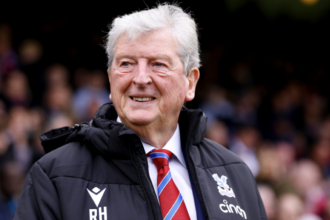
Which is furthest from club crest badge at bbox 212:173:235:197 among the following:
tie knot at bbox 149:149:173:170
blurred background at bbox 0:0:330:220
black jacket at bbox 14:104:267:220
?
blurred background at bbox 0:0:330:220

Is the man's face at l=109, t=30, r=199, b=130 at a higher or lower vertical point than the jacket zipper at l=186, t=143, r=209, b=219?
higher

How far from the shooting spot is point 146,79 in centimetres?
220

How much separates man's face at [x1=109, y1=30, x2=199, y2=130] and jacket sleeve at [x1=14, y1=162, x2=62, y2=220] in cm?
50

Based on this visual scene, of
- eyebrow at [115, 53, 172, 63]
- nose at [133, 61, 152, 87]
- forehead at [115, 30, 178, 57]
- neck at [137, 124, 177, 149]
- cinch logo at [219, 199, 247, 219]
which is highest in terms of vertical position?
forehead at [115, 30, 178, 57]

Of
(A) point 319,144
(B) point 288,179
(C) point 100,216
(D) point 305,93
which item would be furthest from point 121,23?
(D) point 305,93

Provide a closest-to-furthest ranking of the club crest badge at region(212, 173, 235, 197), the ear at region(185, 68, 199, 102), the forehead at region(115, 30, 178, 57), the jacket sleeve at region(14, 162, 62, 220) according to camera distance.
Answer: the jacket sleeve at region(14, 162, 62, 220) → the forehead at region(115, 30, 178, 57) → the club crest badge at region(212, 173, 235, 197) → the ear at region(185, 68, 199, 102)

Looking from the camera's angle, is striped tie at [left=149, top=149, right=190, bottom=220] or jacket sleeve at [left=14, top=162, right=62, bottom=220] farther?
striped tie at [left=149, top=149, right=190, bottom=220]

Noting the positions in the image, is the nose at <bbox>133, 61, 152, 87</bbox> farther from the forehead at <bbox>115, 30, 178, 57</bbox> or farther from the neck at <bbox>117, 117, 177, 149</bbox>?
the neck at <bbox>117, 117, 177, 149</bbox>

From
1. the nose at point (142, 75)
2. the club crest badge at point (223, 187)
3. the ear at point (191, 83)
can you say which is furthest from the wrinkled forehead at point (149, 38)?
the club crest badge at point (223, 187)

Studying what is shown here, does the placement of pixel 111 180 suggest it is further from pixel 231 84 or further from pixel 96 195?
pixel 231 84

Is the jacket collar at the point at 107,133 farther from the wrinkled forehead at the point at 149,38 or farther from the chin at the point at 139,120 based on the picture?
the wrinkled forehead at the point at 149,38

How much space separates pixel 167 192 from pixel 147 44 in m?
0.71

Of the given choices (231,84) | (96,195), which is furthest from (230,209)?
(231,84)

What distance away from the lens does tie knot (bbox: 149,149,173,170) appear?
7.38ft
